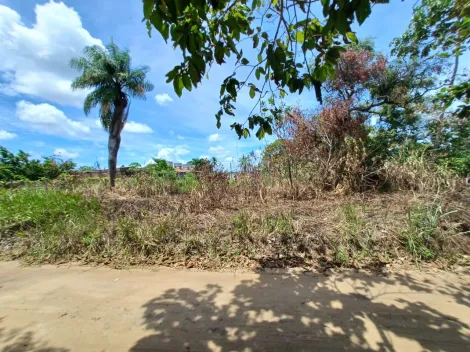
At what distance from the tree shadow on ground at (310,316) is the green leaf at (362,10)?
219 centimetres

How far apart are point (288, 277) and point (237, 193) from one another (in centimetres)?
289

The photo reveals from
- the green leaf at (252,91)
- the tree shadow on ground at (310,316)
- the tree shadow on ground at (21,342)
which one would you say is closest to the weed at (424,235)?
the tree shadow on ground at (310,316)

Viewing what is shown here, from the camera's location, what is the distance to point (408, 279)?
2.61 m

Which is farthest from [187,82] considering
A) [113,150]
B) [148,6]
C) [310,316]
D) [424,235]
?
[113,150]

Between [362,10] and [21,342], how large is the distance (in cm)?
332

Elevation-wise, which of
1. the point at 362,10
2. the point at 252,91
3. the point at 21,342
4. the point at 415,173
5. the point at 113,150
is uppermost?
the point at 113,150

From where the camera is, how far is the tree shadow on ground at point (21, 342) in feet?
5.79

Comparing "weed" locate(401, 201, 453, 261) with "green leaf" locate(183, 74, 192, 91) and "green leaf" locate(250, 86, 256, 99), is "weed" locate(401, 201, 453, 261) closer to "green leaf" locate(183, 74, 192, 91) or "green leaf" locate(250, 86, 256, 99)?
"green leaf" locate(250, 86, 256, 99)

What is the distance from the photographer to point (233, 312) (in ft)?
7.04

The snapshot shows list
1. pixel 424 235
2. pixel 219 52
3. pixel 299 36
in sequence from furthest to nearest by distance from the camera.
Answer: pixel 424 235 < pixel 299 36 < pixel 219 52

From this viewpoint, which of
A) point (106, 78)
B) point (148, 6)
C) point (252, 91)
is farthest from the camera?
point (106, 78)

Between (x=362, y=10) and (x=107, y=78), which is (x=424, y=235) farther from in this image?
(x=107, y=78)

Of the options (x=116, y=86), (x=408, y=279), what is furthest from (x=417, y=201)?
(x=116, y=86)

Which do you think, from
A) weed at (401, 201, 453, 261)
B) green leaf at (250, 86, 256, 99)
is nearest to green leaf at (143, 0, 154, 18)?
green leaf at (250, 86, 256, 99)
